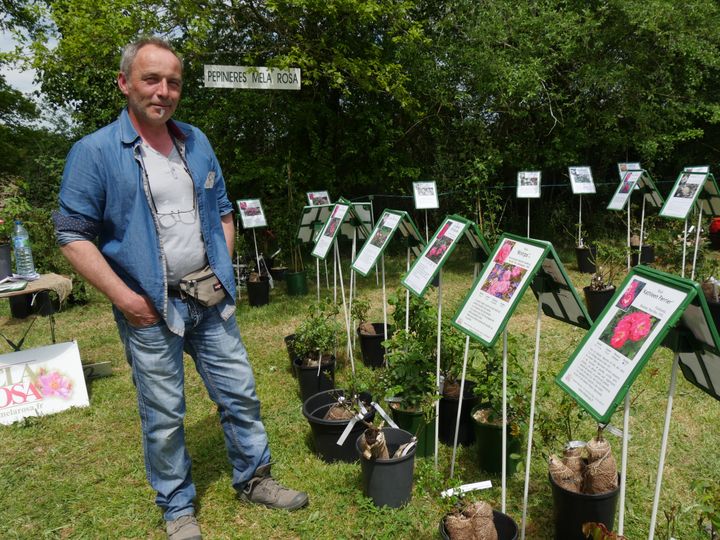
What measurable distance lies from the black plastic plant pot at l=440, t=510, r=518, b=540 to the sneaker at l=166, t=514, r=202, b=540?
1.17 m

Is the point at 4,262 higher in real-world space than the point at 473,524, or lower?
higher

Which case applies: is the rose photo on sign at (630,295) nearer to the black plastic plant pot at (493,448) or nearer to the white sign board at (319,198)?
the black plastic plant pot at (493,448)

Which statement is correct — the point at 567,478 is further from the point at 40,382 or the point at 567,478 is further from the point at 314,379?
the point at 40,382

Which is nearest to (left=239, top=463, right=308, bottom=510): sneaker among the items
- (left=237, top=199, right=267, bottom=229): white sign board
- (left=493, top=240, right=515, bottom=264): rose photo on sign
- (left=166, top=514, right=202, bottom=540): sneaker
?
(left=166, top=514, right=202, bottom=540): sneaker

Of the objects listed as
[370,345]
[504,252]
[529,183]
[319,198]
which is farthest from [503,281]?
[529,183]

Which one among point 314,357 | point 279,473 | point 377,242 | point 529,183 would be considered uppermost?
point 529,183

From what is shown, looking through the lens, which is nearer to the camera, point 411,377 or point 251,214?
point 411,377

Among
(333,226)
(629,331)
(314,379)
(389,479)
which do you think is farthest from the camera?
(333,226)

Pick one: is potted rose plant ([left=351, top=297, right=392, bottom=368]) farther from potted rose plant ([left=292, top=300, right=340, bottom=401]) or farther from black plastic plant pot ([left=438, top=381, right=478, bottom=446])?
black plastic plant pot ([left=438, top=381, right=478, bottom=446])

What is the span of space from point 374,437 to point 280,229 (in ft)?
17.6

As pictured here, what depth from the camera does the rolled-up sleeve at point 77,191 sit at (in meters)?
1.97

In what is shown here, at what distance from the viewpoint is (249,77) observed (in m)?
5.54

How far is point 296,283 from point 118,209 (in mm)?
5080

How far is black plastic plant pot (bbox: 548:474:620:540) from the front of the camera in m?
2.05
